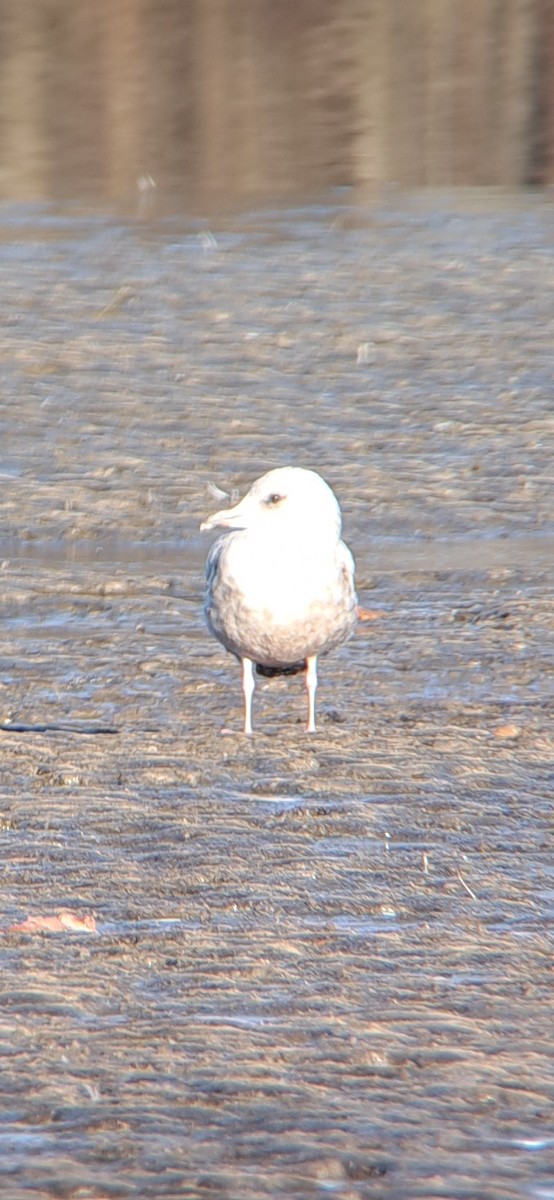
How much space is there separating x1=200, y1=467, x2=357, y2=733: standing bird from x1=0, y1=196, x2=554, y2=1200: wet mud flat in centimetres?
27

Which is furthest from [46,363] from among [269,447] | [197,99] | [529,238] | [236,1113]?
[197,99]

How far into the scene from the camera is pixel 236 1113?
11.5 ft

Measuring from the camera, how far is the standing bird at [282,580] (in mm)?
5941

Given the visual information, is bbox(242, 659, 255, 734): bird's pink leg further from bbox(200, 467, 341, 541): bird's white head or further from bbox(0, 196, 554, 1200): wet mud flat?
bbox(200, 467, 341, 541): bird's white head

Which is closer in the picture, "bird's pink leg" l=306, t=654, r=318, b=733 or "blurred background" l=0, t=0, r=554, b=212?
"bird's pink leg" l=306, t=654, r=318, b=733

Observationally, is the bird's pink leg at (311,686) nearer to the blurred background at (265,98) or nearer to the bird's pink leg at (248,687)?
the bird's pink leg at (248,687)

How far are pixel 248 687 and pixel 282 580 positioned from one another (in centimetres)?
38

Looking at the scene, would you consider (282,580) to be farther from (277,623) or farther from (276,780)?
(276,780)

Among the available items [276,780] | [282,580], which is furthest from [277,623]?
[276,780]

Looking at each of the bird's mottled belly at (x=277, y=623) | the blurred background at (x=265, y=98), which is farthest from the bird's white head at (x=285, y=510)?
the blurred background at (x=265, y=98)

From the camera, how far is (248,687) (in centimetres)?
612

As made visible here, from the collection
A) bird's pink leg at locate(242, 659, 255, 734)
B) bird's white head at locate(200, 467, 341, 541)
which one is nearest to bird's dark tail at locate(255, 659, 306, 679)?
bird's pink leg at locate(242, 659, 255, 734)

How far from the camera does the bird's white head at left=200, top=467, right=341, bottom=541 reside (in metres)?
6.01

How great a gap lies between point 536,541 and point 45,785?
11.4 feet
